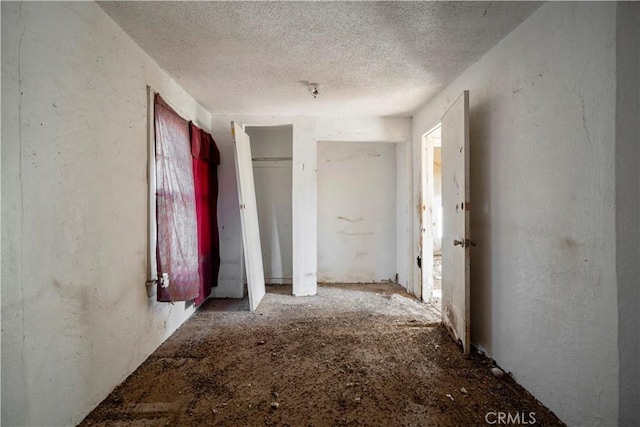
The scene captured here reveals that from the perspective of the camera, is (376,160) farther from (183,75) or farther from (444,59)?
(183,75)

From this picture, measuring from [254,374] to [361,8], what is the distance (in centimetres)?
224

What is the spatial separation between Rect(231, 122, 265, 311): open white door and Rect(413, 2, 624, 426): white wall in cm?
211

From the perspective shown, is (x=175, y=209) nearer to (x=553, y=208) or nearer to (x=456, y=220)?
(x=456, y=220)

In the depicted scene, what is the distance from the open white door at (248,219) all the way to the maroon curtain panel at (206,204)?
0.35 metres

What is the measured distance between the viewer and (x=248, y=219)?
126 inches

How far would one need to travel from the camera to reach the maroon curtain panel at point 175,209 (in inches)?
86.4

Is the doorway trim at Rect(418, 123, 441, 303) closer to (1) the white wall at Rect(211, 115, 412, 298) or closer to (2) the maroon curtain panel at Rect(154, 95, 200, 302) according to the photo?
(1) the white wall at Rect(211, 115, 412, 298)

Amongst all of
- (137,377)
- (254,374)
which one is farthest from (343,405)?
(137,377)

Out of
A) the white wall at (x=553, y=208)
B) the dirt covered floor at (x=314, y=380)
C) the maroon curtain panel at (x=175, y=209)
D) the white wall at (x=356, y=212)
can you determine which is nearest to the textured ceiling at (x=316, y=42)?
the white wall at (x=553, y=208)

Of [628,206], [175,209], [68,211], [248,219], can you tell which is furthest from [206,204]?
[628,206]

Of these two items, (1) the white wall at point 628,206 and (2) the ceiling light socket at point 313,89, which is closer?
(1) the white wall at point 628,206

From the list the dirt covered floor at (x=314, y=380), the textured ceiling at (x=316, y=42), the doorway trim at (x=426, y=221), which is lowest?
the dirt covered floor at (x=314, y=380)

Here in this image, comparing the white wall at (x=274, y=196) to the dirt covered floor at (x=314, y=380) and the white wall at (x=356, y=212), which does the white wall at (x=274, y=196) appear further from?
the dirt covered floor at (x=314, y=380)

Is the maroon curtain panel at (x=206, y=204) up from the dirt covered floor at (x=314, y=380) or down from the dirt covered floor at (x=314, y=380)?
up
